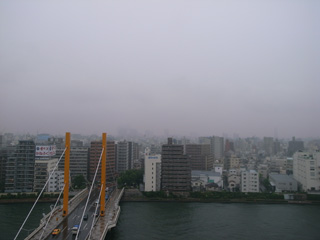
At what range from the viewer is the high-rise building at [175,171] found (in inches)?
438

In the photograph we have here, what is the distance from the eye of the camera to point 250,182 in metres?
11.6

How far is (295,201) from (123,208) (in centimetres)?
695

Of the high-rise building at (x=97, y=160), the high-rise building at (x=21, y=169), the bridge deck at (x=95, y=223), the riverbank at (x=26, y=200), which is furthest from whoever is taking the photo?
the high-rise building at (x=97, y=160)

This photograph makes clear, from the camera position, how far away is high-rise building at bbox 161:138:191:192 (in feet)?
36.5

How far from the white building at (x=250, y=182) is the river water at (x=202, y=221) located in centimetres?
155

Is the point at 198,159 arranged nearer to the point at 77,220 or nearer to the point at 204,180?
the point at 204,180

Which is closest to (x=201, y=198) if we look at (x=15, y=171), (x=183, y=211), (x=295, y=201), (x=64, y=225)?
→ (x=183, y=211)

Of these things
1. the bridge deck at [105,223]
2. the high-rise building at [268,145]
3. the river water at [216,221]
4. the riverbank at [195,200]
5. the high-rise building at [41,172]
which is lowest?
the river water at [216,221]

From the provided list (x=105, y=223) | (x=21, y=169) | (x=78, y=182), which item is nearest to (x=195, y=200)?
(x=105, y=223)

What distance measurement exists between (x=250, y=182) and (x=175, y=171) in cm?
352

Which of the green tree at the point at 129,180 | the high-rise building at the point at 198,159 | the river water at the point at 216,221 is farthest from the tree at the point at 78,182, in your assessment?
the high-rise building at the point at 198,159

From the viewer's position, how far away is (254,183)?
11.6 metres

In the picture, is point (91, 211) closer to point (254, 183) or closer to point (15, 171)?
point (15, 171)

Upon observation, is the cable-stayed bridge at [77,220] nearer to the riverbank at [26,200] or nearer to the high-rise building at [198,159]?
the riverbank at [26,200]
